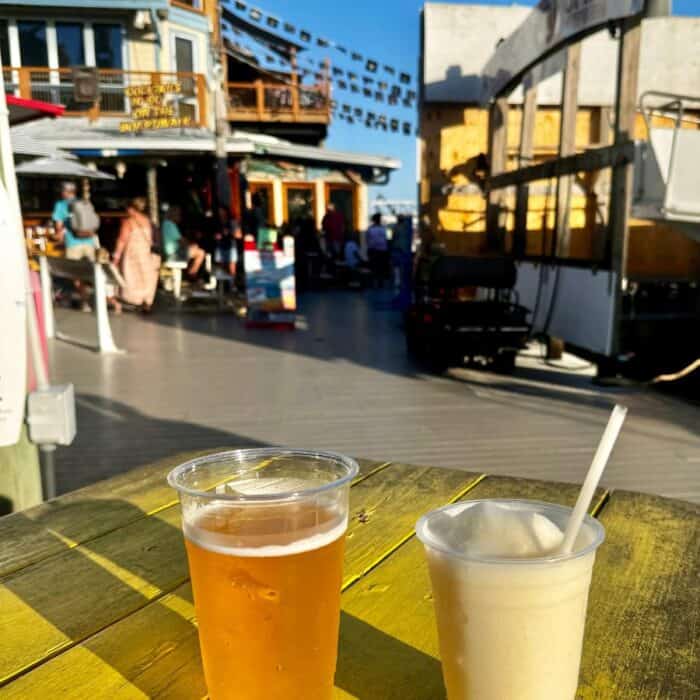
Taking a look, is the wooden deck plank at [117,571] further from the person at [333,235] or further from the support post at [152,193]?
the person at [333,235]

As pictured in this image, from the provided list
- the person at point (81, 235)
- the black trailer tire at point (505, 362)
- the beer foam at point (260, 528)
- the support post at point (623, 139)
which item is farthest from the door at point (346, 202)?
the beer foam at point (260, 528)

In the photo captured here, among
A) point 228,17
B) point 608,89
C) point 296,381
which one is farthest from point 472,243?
point 228,17

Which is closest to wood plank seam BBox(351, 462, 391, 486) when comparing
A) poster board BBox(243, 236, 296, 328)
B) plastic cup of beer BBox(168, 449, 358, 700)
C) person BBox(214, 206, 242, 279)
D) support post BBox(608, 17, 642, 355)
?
plastic cup of beer BBox(168, 449, 358, 700)

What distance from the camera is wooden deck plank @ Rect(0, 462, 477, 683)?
937mm

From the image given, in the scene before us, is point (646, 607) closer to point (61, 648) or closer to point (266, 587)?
point (266, 587)

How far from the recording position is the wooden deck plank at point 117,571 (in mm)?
937

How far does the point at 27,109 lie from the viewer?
335 centimetres

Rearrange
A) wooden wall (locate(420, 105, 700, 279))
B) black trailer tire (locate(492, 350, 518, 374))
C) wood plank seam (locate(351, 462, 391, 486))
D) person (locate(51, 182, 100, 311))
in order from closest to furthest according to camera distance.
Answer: wood plank seam (locate(351, 462, 391, 486))
black trailer tire (locate(492, 350, 518, 374))
person (locate(51, 182, 100, 311))
wooden wall (locate(420, 105, 700, 279))

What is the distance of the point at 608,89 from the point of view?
11.0 meters

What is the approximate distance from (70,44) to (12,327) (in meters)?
16.6

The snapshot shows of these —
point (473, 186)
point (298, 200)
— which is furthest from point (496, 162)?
point (298, 200)

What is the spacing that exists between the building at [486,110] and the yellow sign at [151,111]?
5.11 m

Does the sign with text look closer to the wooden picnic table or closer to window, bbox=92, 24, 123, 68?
the wooden picnic table

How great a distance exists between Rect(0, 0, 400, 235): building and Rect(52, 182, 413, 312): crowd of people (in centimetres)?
94
